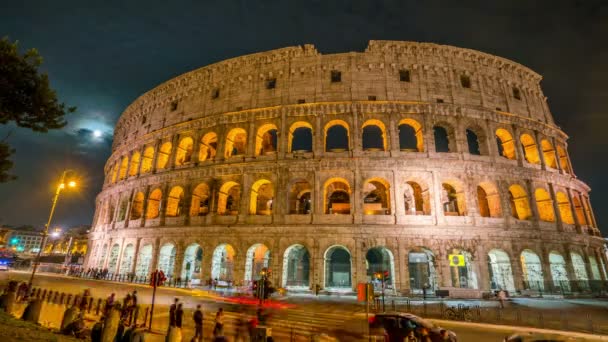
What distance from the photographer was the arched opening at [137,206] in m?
29.0

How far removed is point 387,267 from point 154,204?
2295cm

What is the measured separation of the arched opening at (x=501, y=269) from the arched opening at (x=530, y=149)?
9.68 metres

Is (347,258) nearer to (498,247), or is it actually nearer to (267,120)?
(498,247)

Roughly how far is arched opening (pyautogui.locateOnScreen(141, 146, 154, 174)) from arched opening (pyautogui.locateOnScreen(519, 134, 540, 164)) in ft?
120

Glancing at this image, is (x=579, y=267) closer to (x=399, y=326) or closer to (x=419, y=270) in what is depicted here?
(x=419, y=270)

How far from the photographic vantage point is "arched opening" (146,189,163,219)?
2725cm

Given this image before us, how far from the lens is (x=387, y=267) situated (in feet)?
81.6

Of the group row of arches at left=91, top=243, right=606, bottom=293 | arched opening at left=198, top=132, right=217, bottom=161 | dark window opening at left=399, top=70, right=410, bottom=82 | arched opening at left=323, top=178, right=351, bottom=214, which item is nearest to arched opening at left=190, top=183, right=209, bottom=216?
arched opening at left=198, top=132, right=217, bottom=161

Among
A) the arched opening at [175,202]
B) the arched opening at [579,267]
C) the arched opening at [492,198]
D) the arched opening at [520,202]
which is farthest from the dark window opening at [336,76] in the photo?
the arched opening at [579,267]

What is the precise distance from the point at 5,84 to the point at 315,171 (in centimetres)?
1744

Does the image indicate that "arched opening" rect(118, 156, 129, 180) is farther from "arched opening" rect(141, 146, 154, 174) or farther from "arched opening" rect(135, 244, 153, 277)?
"arched opening" rect(135, 244, 153, 277)

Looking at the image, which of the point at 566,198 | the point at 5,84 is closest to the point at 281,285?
the point at 5,84

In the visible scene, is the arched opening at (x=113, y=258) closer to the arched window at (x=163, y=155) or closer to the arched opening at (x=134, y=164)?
the arched opening at (x=134, y=164)

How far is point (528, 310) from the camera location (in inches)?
583
